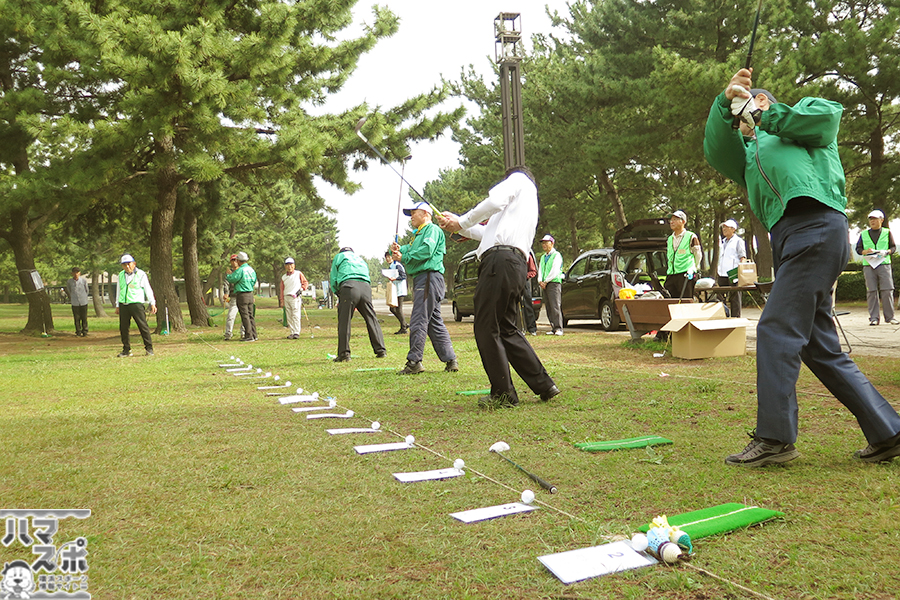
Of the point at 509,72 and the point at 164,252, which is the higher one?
the point at 509,72

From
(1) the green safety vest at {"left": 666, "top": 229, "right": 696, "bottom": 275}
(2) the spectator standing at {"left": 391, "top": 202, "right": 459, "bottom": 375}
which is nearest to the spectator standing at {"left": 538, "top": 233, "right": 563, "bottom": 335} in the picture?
(1) the green safety vest at {"left": 666, "top": 229, "right": 696, "bottom": 275}

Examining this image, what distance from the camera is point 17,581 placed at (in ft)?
7.30

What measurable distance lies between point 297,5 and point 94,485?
49.8ft

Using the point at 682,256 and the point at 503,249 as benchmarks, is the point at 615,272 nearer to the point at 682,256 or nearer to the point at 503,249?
the point at 682,256

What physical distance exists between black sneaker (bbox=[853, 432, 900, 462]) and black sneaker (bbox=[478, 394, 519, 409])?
8.38 ft

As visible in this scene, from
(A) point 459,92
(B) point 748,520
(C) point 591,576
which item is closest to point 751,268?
(B) point 748,520

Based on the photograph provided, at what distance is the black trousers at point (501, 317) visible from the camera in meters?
5.32

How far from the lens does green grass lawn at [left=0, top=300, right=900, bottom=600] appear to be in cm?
226

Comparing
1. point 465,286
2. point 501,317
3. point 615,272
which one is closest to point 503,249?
point 501,317

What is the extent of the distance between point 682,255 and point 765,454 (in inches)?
262

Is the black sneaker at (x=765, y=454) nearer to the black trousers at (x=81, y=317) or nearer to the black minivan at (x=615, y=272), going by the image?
the black minivan at (x=615, y=272)

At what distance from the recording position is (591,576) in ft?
7.28

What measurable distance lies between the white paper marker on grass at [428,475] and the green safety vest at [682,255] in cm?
696
